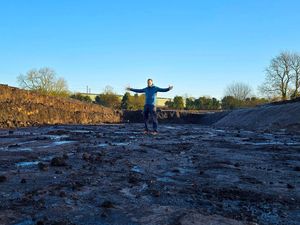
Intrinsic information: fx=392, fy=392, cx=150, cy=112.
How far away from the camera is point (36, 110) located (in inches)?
1293

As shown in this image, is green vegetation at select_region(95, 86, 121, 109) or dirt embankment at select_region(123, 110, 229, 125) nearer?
dirt embankment at select_region(123, 110, 229, 125)

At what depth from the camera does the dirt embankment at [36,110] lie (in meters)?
28.5

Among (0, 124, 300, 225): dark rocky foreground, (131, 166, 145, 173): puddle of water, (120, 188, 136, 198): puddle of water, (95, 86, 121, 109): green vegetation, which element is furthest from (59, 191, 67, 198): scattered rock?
(95, 86, 121, 109): green vegetation

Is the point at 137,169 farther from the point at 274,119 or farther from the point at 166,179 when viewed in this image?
the point at 274,119

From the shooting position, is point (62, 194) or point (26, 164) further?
point (26, 164)

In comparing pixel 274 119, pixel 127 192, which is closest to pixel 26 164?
pixel 127 192

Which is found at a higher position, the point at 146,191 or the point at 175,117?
the point at 175,117

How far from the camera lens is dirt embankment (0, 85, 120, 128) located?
28.5 m

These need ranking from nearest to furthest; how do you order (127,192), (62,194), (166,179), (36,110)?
(62,194)
(127,192)
(166,179)
(36,110)

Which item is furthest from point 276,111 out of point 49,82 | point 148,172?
point 49,82

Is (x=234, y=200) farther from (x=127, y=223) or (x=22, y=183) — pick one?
(x=22, y=183)

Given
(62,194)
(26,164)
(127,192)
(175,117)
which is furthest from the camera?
(175,117)

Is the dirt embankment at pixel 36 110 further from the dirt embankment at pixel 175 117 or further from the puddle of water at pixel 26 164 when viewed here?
the puddle of water at pixel 26 164

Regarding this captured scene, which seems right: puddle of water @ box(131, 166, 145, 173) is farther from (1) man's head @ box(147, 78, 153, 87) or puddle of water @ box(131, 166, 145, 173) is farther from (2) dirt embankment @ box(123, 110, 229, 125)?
(2) dirt embankment @ box(123, 110, 229, 125)
